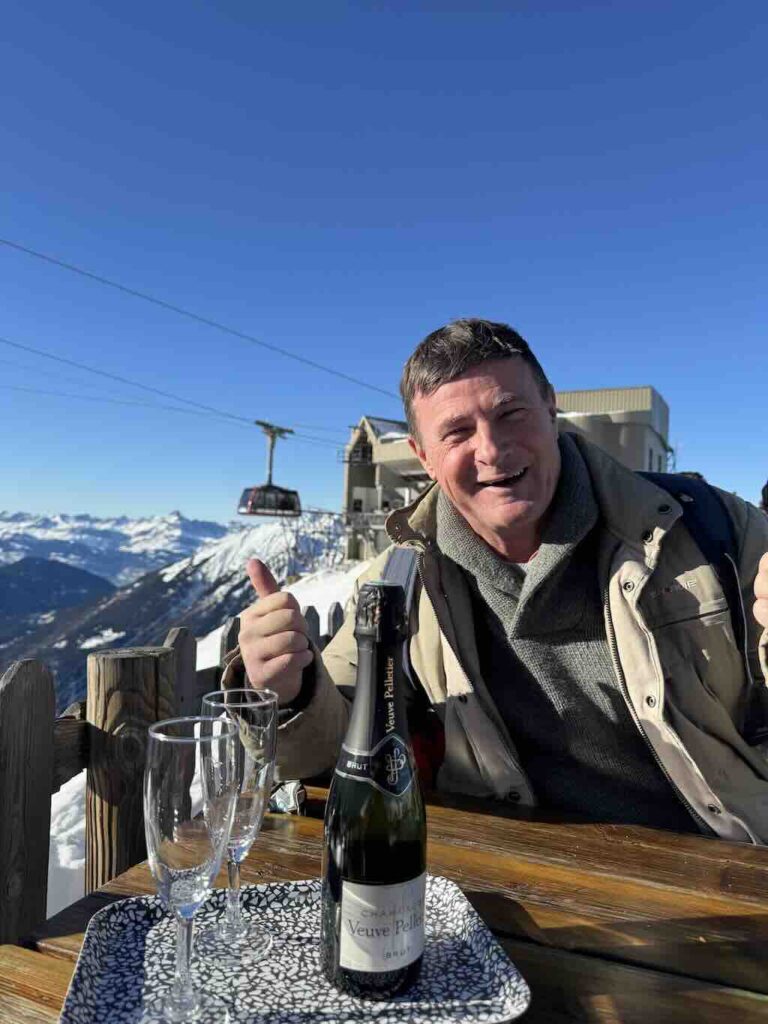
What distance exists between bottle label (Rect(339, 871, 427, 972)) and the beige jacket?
2.96 feet

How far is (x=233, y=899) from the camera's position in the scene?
134 cm

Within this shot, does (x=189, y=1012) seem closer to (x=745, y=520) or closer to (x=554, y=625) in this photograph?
(x=554, y=625)

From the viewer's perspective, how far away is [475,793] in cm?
237

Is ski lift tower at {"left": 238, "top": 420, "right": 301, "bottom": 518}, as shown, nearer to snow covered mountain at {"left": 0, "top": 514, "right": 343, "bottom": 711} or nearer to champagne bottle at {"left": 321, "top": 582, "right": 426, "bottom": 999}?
champagne bottle at {"left": 321, "top": 582, "right": 426, "bottom": 999}

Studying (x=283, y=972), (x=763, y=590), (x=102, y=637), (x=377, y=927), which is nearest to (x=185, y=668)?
(x=283, y=972)

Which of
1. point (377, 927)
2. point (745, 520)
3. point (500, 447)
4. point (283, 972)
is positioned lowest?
point (283, 972)

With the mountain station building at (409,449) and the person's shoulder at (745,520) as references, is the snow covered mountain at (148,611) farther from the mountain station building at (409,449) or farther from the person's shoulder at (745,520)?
the person's shoulder at (745,520)

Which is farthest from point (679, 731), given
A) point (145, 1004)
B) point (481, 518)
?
point (145, 1004)

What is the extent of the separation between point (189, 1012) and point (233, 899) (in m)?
0.28

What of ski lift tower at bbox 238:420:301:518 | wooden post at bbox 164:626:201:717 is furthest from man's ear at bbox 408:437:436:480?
ski lift tower at bbox 238:420:301:518

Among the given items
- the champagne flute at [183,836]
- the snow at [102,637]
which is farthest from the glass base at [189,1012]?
the snow at [102,637]

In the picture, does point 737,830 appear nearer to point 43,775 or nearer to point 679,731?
point 679,731

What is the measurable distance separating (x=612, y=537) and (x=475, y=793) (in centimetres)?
107

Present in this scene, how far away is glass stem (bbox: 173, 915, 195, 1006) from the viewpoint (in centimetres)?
108
